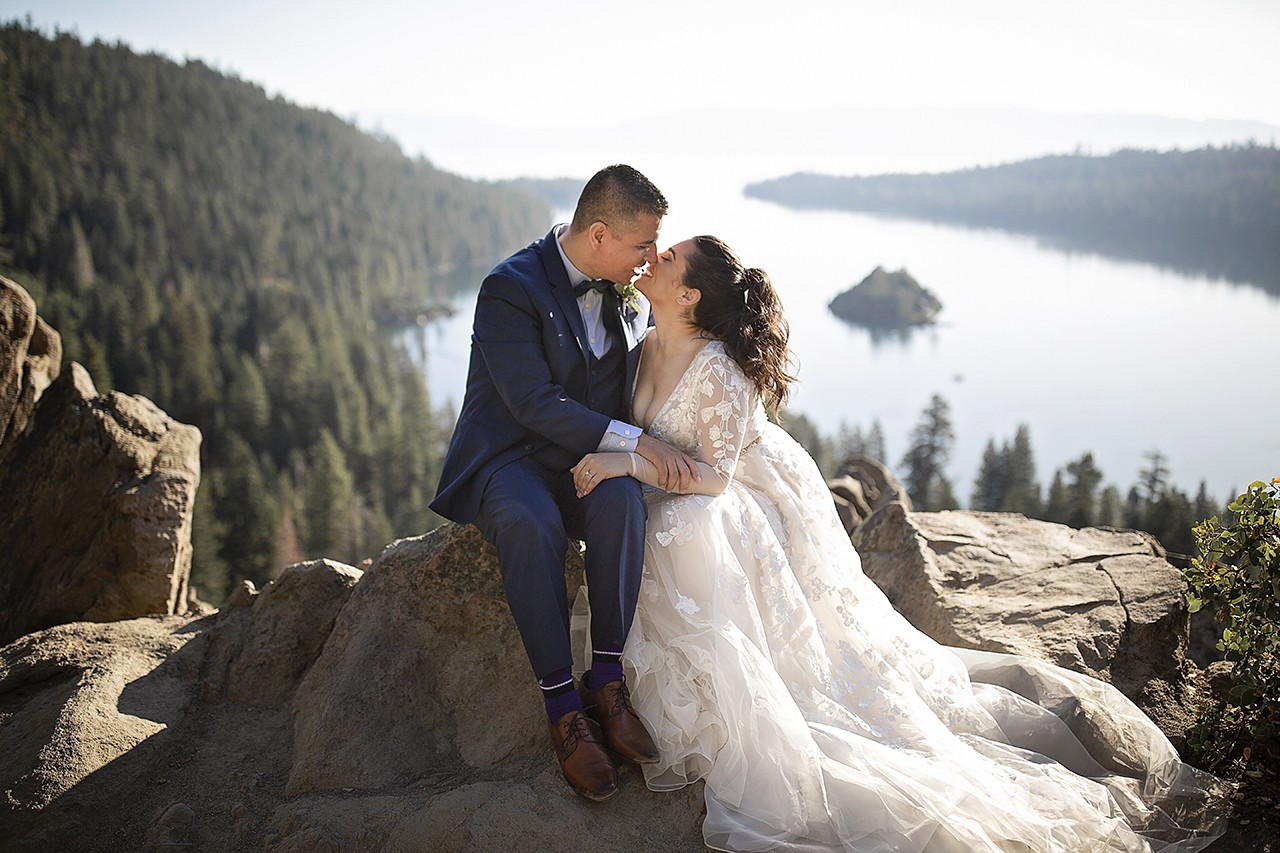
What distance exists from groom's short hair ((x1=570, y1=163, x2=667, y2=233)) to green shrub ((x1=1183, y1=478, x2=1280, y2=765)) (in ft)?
Result: 9.16

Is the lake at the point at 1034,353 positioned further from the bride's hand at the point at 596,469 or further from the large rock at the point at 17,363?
the bride's hand at the point at 596,469

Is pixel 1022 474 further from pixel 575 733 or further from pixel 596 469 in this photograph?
pixel 575 733

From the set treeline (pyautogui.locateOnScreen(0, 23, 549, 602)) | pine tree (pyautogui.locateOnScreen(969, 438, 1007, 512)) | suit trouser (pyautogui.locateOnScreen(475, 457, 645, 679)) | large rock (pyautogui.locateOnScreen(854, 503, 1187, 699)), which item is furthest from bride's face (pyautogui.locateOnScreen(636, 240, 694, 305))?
pine tree (pyautogui.locateOnScreen(969, 438, 1007, 512))

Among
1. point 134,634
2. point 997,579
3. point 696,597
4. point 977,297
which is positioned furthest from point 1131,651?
point 977,297

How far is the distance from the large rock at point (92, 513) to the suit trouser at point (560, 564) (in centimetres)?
383

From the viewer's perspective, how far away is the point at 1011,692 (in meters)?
3.97

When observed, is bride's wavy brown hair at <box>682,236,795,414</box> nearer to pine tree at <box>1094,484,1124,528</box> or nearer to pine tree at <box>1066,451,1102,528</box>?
pine tree at <box>1066,451,1102,528</box>

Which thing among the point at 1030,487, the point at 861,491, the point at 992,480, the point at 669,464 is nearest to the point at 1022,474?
the point at 1030,487

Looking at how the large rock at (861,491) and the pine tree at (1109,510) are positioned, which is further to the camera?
the pine tree at (1109,510)

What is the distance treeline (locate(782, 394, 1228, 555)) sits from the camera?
30078 millimetres

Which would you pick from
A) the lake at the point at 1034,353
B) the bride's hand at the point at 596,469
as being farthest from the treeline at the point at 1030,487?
the bride's hand at the point at 596,469

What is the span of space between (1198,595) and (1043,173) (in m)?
128

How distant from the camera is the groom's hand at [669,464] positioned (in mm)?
3719

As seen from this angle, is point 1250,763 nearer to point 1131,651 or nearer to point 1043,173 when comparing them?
point 1131,651
